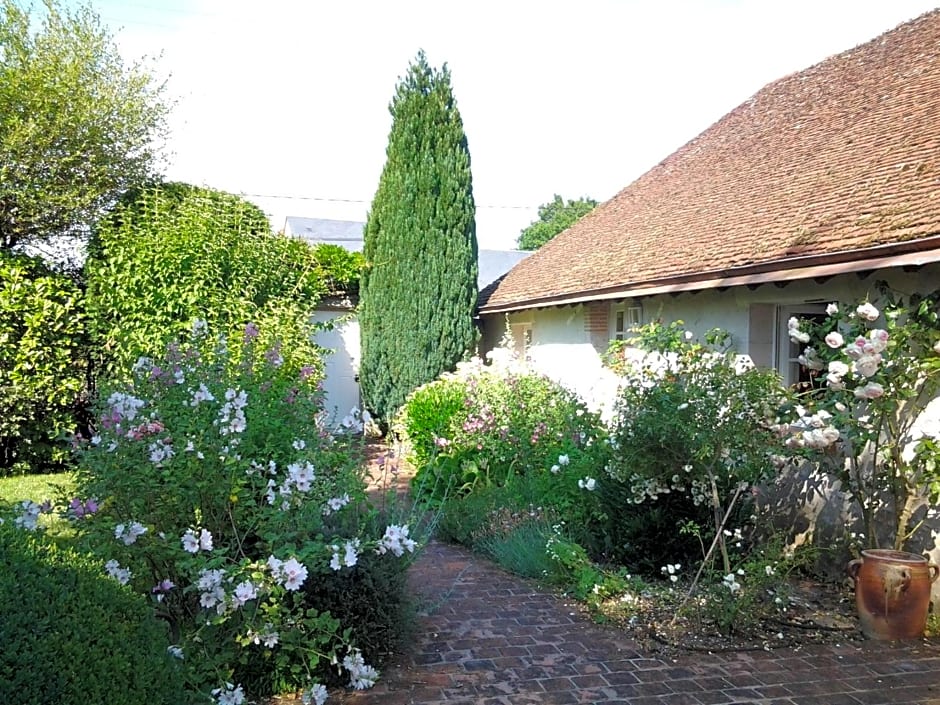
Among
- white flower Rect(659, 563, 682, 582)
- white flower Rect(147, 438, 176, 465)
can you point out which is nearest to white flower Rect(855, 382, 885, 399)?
white flower Rect(659, 563, 682, 582)

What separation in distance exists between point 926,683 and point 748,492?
75.5 inches

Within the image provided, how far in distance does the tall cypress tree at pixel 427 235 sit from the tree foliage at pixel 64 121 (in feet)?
13.7

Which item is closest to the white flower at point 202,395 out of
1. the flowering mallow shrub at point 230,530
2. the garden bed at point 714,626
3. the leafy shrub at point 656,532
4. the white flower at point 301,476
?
the flowering mallow shrub at point 230,530

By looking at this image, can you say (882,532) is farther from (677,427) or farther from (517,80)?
(517,80)

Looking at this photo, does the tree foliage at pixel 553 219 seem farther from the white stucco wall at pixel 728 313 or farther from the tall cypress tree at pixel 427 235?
the white stucco wall at pixel 728 313

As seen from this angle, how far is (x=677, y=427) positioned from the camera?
4.91 m

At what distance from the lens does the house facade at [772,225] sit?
219 inches

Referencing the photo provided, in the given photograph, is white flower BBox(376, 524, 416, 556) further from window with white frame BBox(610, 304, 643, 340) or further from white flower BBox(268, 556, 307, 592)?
window with white frame BBox(610, 304, 643, 340)

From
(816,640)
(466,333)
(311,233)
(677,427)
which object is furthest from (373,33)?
(311,233)

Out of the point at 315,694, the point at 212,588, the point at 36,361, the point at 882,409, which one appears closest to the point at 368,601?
the point at 315,694

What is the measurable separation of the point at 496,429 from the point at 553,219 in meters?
46.6

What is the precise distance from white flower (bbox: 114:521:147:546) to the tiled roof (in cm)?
488

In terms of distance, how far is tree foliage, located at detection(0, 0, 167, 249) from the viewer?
31.7 ft

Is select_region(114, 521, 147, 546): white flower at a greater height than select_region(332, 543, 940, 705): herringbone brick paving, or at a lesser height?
greater
